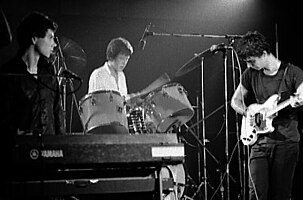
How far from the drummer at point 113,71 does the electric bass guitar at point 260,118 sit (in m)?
1.23

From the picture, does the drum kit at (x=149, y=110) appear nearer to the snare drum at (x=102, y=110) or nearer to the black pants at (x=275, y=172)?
the snare drum at (x=102, y=110)

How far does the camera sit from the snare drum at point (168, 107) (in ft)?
15.4

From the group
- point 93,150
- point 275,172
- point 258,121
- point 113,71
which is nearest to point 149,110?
point 113,71

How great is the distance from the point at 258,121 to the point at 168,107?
876mm

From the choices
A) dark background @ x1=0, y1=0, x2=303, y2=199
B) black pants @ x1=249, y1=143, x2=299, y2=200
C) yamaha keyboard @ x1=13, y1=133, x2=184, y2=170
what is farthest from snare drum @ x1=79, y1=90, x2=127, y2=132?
dark background @ x1=0, y1=0, x2=303, y2=199

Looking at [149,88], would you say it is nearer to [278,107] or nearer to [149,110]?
[149,110]

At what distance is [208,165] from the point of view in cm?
675

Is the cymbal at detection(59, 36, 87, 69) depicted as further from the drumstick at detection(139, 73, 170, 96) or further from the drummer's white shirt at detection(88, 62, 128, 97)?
the drumstick at detection(139, 73, 170, 96)

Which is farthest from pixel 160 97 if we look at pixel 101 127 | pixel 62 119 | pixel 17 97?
pixel 17 97

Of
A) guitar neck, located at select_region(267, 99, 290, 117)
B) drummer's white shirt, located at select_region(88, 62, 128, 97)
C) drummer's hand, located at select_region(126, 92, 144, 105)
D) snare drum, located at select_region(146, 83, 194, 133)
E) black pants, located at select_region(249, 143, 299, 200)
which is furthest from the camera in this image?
drummer's white shirt, located at select_region(88, 62, 128, 97)

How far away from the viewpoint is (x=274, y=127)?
4.13m

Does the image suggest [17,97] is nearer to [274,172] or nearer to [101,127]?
[101,127]

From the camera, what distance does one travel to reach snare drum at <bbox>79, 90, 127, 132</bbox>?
430 centimetres

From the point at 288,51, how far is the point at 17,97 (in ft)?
13.5
